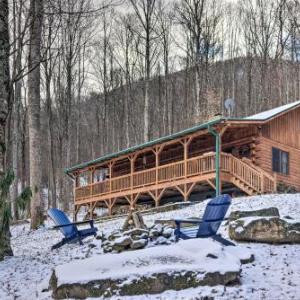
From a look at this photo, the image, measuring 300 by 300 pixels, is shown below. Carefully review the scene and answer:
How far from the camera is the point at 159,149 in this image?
21844 mm

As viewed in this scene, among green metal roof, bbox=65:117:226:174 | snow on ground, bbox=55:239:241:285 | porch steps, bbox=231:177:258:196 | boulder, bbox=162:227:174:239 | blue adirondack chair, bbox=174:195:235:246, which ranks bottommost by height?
snow on ground, bbox=55:239:241:285

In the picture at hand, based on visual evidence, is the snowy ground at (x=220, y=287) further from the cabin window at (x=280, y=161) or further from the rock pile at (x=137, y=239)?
the cabin window at (x=280, y=161)

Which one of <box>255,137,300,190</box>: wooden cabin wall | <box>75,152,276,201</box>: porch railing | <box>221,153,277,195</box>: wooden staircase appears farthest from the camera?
<box>255,137,300,190</box>: wooden cabin wall

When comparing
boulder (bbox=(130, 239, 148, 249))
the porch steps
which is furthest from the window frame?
boulder (bbox=(130, 239, 148, 249))

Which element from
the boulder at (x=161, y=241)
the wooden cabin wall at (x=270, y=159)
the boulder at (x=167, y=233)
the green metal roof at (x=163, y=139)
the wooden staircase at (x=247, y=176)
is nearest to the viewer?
the boulder at (x=161, y=241)

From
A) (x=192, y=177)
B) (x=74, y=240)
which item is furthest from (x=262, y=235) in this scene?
(x=192, y=177)

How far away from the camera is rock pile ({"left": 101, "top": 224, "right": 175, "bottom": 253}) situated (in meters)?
8.26

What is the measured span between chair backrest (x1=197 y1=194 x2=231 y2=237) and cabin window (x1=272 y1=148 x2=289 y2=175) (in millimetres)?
14138

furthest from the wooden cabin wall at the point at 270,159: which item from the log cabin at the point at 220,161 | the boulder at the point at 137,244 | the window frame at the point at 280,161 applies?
the boulder at the point at 137,244

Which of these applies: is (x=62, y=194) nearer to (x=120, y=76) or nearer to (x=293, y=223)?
(x=120, y=76)

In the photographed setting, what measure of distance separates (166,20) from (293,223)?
29.3 meters

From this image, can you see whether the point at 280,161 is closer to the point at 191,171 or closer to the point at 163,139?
the point at 191,171

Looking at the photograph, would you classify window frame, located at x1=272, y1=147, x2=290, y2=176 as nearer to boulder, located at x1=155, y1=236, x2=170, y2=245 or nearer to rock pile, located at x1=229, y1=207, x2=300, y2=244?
rock pile, located at x1=229, y1=207, x2=300, y2=244

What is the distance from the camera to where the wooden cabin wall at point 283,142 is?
2089 cm
